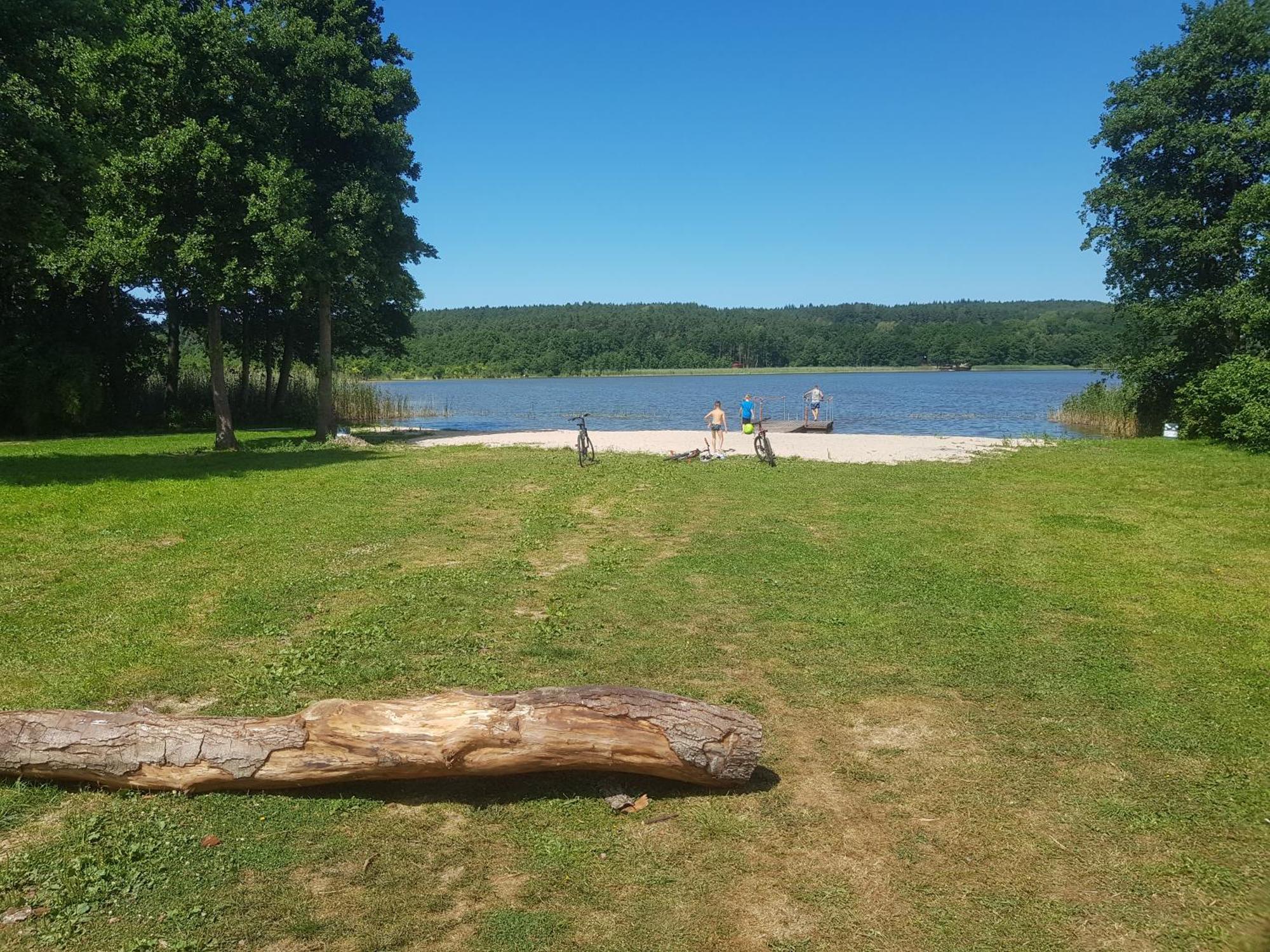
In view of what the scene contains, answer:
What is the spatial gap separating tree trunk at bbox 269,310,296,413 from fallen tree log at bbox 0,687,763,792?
30.3m

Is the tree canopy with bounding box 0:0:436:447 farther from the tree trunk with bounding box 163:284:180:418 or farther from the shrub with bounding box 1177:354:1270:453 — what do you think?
the shrub with bounding box 1177:354:1270:453

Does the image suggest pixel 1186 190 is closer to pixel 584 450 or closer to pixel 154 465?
pixel 584 450

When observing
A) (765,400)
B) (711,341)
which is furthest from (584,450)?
(711,341)

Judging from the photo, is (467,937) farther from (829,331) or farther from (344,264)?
(829,331)

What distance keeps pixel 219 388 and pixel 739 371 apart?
346 ft

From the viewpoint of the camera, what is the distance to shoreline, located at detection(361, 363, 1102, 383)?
11825 centimetres

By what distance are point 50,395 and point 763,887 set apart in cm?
2829

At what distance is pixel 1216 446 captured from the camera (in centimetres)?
2097

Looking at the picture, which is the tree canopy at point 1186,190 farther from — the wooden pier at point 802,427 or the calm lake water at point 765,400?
the wooden pier at point 802,427

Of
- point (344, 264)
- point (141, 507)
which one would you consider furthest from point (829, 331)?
point (141, 507)

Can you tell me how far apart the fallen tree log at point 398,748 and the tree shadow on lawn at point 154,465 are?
1258 cm

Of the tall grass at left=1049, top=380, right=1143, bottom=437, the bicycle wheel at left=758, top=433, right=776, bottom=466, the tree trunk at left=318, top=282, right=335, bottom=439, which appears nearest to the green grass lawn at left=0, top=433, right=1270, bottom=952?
the bicycle wheel at left=758, top=433, right=776, bottom=466

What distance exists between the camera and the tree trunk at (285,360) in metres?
33.4

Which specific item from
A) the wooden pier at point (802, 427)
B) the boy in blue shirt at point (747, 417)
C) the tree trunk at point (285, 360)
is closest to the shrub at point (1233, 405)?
the boy in blue shirt at point (747, 417)
